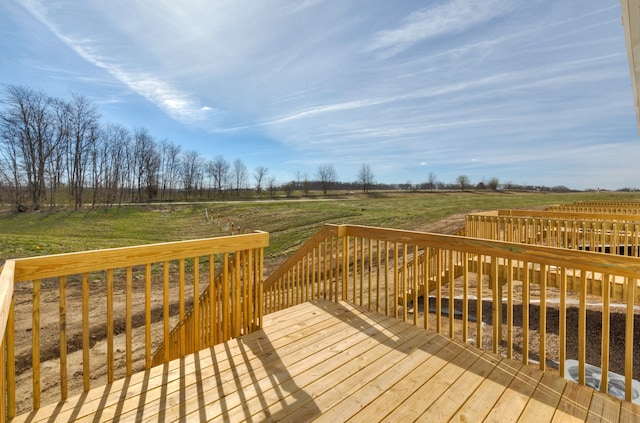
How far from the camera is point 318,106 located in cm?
1752

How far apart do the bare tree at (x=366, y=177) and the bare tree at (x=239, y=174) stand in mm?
23930

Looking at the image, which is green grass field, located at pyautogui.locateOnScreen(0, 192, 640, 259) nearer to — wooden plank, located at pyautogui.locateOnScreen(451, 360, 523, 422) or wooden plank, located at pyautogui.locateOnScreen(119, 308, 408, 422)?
wooden plank, located at pyautogui.locateOnScreen(119, 308, 408, 422)

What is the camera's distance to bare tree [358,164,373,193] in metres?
59.6

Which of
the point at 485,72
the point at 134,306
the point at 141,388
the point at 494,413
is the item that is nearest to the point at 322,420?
the point at 494,413

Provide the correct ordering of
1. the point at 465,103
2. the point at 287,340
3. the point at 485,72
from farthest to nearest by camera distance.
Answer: the point at 465,103 → the point at 485,72 → the point at 287,340

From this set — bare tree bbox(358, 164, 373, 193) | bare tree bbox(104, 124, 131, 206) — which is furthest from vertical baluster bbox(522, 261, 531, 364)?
bare tree bbox(358, 164, 373, 193)

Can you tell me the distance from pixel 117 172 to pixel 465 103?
35.5 m

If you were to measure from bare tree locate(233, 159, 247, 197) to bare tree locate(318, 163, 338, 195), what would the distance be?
14947 millimetres

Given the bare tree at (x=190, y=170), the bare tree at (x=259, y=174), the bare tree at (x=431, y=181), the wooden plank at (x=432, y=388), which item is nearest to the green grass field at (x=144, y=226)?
the wooden plank at (x=432, y=388)

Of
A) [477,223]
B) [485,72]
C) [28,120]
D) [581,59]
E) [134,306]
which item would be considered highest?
[28,120]

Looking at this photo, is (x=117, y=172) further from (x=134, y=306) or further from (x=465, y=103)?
(x=465, y=103)

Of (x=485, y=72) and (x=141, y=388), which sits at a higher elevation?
(x=485, y=72)

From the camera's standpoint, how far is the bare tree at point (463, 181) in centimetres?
6106

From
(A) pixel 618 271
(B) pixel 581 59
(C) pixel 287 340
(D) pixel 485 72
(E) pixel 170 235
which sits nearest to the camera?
(A) pixel 618 271
